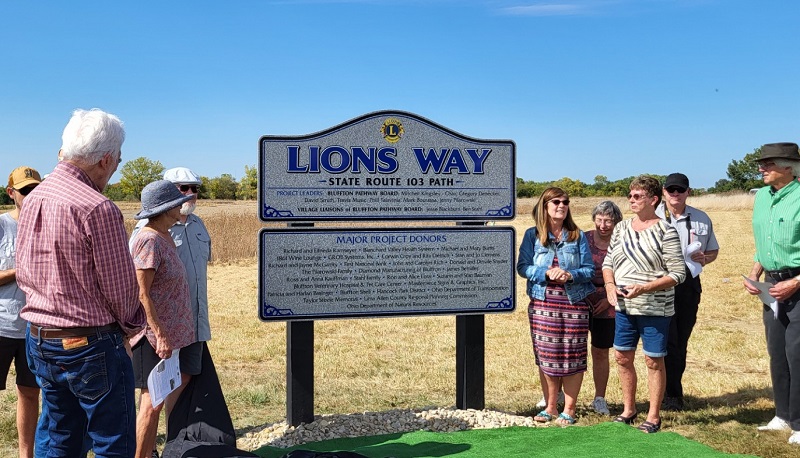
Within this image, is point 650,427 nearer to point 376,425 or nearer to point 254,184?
point 376,425

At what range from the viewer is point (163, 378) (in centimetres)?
432

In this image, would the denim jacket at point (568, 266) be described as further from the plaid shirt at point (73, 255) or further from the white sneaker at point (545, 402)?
the plaid shirt at point (73, 255)

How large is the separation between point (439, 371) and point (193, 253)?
170 inches

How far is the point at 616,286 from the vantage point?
594cm

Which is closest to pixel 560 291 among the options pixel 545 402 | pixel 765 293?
pixel 545 402

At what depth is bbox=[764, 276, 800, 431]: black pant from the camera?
560 centimetres

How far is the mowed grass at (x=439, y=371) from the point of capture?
650 cm

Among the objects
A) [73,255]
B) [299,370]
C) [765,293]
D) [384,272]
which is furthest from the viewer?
[384,272]

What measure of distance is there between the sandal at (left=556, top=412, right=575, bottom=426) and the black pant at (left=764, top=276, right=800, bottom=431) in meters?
1.56

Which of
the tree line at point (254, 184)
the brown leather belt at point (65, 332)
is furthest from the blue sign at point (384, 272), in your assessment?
the tree line at point (254, 184)

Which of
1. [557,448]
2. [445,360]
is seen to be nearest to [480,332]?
[557,448]

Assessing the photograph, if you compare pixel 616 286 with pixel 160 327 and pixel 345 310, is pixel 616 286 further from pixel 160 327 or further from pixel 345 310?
pixel 160 327

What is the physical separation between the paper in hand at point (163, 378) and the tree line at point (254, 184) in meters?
61.7

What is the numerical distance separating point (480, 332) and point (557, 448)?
132cm
